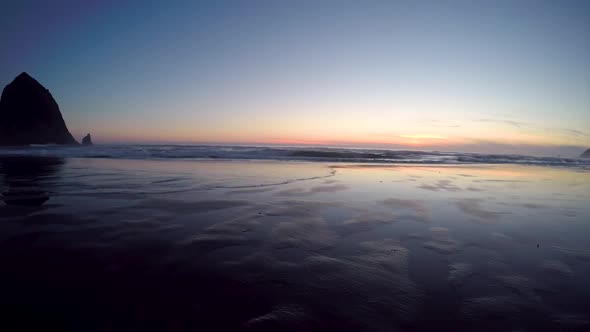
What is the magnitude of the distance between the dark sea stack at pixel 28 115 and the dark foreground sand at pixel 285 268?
97235 mm

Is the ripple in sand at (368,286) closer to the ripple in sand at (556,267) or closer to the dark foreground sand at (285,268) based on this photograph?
the dark foreground sand at (285,268)

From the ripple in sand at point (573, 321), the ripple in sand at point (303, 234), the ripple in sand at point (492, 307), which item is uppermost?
the ripple in sand at point (303, 234)

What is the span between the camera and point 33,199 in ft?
19.6

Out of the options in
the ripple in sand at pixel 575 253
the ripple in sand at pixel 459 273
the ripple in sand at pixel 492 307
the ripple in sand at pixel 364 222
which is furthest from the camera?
the ripple in sand at pixel 364 222

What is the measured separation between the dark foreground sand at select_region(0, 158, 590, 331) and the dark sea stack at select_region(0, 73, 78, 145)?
9724 cm

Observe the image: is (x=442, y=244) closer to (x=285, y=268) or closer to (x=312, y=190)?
(x=285, y=268)

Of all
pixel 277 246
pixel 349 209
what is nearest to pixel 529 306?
pixel 277 246

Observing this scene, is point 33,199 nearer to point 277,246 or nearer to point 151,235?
point 151,235

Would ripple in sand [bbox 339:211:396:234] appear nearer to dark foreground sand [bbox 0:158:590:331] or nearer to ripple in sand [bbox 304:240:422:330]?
dark foreground sand [bbox 0:158:590:331]

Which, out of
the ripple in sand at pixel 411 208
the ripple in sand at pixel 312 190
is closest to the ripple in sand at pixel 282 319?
the ripple in sand at pixel 411 208

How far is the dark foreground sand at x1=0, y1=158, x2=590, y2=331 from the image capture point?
6.80ft

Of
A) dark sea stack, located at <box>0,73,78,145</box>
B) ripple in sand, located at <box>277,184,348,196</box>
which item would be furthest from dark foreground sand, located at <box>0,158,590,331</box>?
dark sea stack, located at <box>0,73,78,145</box>

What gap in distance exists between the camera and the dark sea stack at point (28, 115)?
244 ft

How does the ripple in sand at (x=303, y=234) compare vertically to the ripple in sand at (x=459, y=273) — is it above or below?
above
